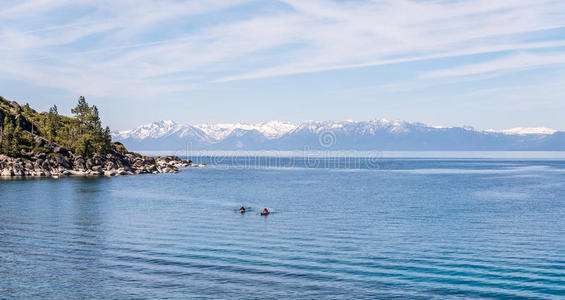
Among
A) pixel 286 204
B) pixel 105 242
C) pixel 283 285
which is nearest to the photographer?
pixel 283 285

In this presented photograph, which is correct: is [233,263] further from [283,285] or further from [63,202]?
[63,202]

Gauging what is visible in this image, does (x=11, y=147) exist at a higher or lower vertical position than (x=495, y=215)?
higher

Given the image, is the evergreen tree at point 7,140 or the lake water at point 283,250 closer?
the lake water at point 283,250

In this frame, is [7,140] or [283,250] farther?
[7,140]

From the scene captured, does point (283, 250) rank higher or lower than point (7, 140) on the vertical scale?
lower

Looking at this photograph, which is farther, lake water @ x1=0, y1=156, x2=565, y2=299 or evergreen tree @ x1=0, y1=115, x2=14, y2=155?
evergreen tree @ x1=0, y1=115, x2=14, y2=155

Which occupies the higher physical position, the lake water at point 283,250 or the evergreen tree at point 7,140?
the evergreen tree at point 7,140

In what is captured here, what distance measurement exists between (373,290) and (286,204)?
6447cm

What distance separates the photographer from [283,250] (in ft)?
182

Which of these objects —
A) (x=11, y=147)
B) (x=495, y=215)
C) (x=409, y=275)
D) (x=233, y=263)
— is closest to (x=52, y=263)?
(x=233, y=263)

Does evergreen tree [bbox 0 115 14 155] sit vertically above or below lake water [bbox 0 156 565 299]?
above

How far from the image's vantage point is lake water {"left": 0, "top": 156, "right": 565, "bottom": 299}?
40562 mm

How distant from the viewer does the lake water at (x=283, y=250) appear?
40.6 meters

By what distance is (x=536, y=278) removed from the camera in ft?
142
